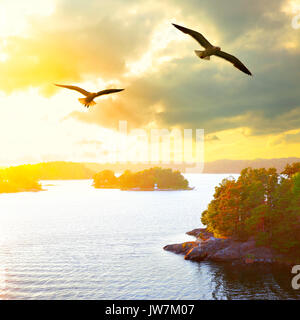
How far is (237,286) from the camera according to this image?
66.6 metres

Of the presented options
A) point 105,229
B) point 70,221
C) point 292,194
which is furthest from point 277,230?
point 70,221

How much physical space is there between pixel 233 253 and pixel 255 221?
383 inches

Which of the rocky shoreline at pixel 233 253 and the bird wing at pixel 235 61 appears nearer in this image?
the bird wing at pixel 235 61

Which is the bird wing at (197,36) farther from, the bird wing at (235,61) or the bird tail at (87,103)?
the bird tail at (87,103)

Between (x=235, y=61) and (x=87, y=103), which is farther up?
(x=235, y=61)

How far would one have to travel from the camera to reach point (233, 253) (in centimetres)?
7956

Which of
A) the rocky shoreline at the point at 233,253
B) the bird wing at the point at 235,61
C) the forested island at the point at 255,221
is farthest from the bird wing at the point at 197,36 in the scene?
the rocky shoreline at the point at 233,253

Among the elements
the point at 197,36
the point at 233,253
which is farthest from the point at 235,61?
the point at 233,253

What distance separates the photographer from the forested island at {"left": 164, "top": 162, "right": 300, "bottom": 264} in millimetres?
75312

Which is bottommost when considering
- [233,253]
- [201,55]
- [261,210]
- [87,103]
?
[233,253]

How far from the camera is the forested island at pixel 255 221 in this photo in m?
75.3

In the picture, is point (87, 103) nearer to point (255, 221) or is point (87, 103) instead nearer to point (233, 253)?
point (255, 221)
